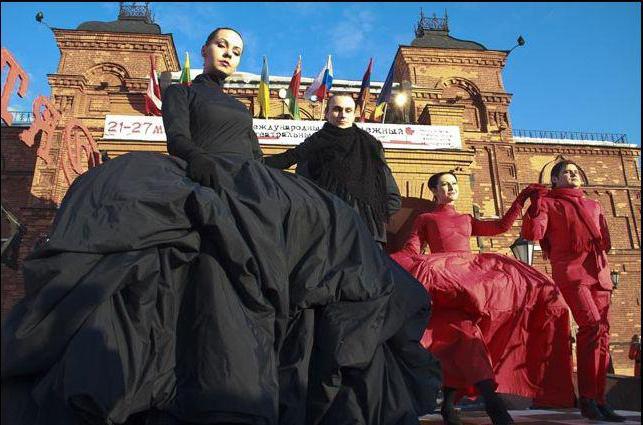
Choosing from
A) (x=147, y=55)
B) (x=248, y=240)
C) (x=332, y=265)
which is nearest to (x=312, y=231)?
(x=332, y=265)

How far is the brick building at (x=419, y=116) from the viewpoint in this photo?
63.5 ft

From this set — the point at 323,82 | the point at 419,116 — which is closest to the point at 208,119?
the point at 323,82

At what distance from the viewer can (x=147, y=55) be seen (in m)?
23.2

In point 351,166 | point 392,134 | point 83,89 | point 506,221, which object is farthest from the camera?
point 83,89

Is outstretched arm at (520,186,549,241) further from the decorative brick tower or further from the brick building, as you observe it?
the decorative brick tower

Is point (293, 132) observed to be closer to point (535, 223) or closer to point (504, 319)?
point (535, 223)

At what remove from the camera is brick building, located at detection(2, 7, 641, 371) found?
1934 cm

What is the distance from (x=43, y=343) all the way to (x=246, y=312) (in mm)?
573

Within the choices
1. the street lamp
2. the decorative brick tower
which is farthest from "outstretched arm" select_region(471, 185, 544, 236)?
the decorative brick tower

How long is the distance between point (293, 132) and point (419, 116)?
7685 millimetres

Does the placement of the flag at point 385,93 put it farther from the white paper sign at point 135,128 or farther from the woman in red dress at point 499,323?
the woman in red dress at point 499,323

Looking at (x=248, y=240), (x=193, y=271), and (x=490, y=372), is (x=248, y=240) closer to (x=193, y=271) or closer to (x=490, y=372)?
(x=193, y=271)

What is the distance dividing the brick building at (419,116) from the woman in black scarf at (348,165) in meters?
14.5

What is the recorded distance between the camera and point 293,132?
12594 millimetres
